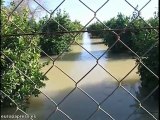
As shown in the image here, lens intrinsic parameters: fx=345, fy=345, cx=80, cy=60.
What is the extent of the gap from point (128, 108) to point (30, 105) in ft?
5.19

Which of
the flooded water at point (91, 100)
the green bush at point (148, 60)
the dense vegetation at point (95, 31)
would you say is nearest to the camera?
the dense vegetation at point (95, 31)

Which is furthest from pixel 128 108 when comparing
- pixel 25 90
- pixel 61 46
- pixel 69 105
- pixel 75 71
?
pixel 61 46

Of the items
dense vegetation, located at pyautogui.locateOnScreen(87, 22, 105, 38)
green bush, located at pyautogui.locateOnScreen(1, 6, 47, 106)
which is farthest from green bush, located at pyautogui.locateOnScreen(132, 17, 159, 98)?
dense vegetation, located at pyautogui.locateOnScreen(87, 22, 105, 38)

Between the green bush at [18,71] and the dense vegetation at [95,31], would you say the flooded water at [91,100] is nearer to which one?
the green bush at [18,71]

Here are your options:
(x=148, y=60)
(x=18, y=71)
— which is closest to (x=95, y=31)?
(x=18, y=71)

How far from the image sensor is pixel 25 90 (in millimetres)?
4973

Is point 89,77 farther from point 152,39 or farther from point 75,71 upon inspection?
point 152,39

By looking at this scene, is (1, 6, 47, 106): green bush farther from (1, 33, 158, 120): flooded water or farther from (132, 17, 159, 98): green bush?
(132, 17, 159, 98): green bush

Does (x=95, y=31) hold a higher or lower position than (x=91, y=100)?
higher

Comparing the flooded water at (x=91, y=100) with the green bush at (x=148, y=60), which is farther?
the green bush at (x=148, y=60)

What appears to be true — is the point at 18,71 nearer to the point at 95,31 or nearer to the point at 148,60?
the point at 148,60

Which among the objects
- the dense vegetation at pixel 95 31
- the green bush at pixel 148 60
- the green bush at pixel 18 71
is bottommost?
the green bush at pixel 18 71

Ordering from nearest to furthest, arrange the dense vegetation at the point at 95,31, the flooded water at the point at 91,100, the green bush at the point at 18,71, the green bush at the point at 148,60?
the dense vegetation at the point at 95,31 → the green bush at the point at 18,71 → the flooded water at the point at 91,100 → the green bush at the point at 148,60

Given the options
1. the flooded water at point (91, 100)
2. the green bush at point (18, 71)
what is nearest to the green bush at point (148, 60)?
the flooded water at point (91, 100)
